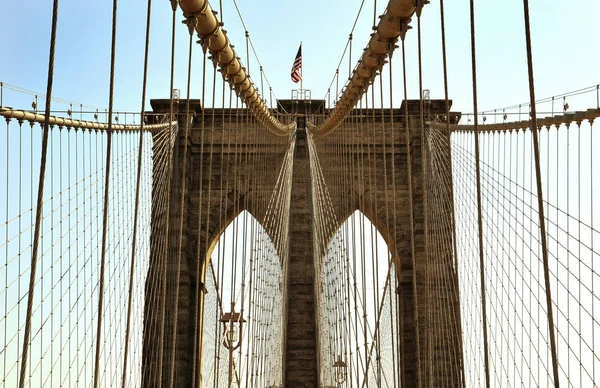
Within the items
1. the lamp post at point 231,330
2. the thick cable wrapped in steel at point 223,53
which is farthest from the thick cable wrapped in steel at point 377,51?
the lamp post at point 231,330

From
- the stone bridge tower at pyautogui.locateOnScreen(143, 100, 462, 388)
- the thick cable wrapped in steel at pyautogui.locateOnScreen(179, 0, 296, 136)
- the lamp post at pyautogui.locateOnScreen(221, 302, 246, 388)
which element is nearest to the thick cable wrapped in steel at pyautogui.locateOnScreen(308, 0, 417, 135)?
the thick cable wrapped in steel at pyautogui.locateOnScreen(179, 0, 296, 136)

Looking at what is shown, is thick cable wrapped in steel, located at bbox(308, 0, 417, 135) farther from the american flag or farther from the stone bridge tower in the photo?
the american flag

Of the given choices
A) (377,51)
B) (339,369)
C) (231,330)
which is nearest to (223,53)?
(377,51)

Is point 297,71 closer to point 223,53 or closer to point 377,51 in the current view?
point 223,53

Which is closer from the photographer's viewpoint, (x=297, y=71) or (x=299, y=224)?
(x=299, y=224)

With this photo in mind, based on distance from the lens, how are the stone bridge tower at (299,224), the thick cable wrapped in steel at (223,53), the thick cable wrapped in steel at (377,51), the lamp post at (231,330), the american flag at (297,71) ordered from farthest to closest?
the american flag at (297,71) < the stone bridge tower at (299,224) < the lamp post at (231,330) < the thick cable wrapped in steel at (377,51) < the thick cable wrapped in steel at (223,53)

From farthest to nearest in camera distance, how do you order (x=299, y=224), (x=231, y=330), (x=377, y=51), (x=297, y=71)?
(x=297, y=71) → (x=299, y=224) → (x=231, y=330) → (x=377, y=51)

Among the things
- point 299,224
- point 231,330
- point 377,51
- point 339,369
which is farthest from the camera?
point 299,224

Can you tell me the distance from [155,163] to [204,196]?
77.2 inches

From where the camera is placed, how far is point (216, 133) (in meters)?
19.7

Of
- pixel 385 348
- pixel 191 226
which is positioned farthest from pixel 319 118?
pixel 385 348

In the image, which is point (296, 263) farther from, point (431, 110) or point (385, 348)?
point (385, 348)

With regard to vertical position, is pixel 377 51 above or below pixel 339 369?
above

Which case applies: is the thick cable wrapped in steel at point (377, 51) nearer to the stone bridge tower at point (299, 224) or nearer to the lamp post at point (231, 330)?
the lamp post at point (231, 330)
